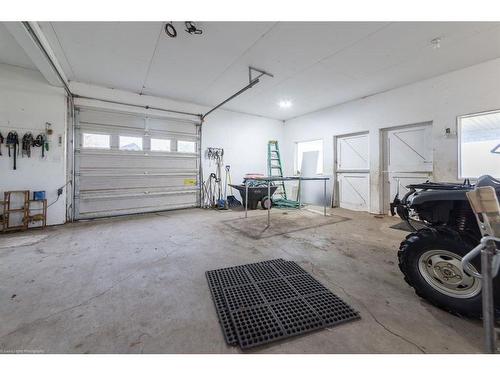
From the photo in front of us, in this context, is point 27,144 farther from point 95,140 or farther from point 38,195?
point 95,140

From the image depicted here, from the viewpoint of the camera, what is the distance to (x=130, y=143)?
5.00 meters

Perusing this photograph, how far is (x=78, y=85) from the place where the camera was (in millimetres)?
4328

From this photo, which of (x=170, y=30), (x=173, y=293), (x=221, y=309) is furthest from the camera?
(x=170, y=30)

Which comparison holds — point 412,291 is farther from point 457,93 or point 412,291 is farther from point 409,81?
point 409,81

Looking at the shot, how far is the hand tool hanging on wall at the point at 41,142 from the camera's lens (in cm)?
376

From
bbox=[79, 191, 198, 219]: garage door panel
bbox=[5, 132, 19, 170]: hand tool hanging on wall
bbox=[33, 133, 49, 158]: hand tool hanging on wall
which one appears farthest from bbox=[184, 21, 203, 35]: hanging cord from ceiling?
bbox=[79, 191, 198, 219]: garage door panel

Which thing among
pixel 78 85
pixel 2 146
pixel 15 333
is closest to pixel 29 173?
pixel 2 146

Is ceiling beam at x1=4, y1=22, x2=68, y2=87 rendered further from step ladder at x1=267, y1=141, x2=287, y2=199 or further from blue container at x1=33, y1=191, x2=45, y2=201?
step ladder at x1=267, y1=141, x2=287, y2=199

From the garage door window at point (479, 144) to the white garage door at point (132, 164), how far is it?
5937 mm

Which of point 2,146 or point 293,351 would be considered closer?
point 293,351

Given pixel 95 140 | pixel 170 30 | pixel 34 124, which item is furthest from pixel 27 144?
pixel 170 30

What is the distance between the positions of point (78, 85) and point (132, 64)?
172 centimetres

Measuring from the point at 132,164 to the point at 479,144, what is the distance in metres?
7.17

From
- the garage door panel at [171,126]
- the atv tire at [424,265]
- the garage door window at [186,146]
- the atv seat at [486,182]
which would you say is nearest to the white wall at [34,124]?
the garage door panel at [171,126]
